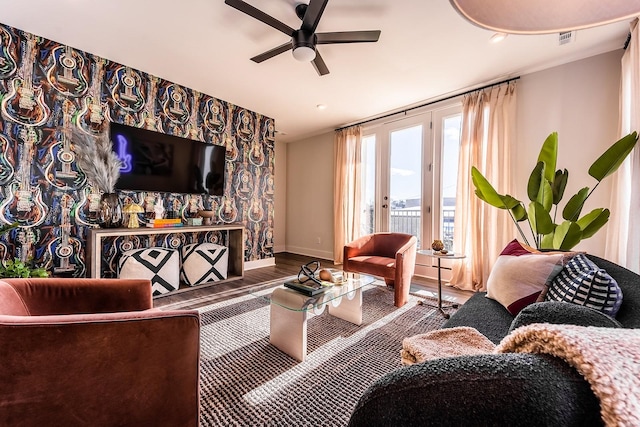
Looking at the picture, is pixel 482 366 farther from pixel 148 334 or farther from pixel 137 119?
pixel 137 119

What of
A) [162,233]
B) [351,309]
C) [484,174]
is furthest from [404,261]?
[162,233]

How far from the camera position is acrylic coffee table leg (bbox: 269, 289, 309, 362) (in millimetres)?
1703

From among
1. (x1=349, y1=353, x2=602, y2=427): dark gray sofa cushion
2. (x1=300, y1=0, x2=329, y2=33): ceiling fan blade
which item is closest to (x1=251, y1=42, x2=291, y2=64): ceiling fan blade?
(x1=300, y1=0, x2=329, y2=33): ceiling fan blade

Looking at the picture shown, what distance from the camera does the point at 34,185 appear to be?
99.0 inches

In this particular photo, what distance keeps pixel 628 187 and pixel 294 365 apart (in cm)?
289

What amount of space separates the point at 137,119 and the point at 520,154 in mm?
4513

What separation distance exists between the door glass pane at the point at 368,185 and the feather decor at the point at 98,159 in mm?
3452

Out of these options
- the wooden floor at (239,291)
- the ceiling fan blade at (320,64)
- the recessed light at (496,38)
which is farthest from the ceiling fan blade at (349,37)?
the wooden floor at (239,291)

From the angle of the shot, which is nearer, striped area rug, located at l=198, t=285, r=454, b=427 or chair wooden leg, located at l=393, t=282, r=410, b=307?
striped area rug, located at l=198, t=285, r=454, b=427

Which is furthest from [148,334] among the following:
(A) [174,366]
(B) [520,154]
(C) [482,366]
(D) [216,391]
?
(B) [520,154]

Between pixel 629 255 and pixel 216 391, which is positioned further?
pixel 629 255

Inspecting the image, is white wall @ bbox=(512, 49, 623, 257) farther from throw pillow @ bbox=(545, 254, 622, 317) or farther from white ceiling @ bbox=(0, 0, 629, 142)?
throw pillow @ bbox=(545, 254, 622, 317)

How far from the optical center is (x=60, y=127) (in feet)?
8.70

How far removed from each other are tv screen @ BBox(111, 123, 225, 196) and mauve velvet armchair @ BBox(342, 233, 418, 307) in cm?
220
